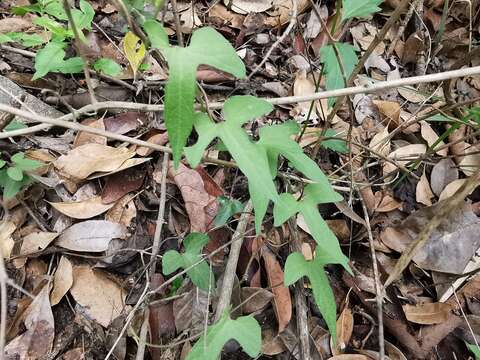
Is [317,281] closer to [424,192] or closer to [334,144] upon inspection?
[334,144]

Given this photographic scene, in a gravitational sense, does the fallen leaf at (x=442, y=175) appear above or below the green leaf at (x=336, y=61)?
below

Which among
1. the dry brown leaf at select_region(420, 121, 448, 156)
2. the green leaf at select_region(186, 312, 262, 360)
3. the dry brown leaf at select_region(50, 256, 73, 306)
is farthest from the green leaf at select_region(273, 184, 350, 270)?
the dry brown leaf at select_region(420, 121, 448, 156)

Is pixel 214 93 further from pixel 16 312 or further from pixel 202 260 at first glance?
pixel 16 312

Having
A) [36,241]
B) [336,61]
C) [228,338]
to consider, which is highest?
[336,61]

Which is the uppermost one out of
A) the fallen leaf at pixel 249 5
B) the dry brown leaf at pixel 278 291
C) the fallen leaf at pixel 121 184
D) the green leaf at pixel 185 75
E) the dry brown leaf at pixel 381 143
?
the green leaf at pixel 185 75

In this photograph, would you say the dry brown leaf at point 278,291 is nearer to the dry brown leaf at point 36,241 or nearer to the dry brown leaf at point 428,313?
the dry brown leaf at point 428,313

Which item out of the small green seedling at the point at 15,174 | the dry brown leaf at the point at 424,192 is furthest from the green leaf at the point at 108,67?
the dry brown leaf at the point at 424,192

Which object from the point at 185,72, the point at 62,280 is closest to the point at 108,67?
the point at 62,280

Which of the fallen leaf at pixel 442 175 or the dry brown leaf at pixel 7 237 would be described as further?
the fallen leaf at pixel 442 175
